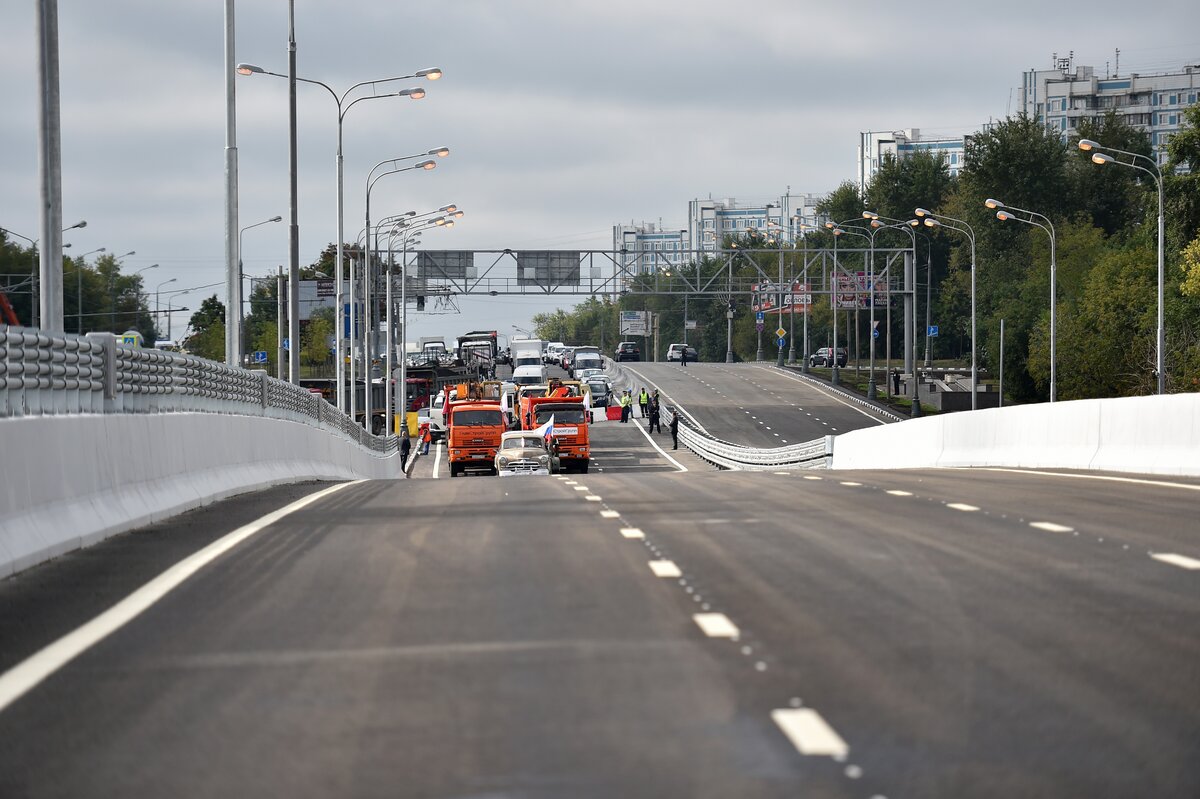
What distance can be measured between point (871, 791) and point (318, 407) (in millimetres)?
36313

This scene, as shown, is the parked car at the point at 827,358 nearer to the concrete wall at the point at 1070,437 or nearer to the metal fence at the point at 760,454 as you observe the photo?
the metal fence at the point at 760,454

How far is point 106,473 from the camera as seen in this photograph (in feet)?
50.6

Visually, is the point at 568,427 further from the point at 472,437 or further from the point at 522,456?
the point at 522,456

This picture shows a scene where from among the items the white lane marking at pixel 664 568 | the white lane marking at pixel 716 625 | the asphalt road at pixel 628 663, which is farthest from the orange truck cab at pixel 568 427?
the white lane marking at pixel 716 625

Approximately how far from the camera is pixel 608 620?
9352 mm

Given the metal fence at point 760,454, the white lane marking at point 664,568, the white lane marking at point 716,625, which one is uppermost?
the white lane marking at point 716,625

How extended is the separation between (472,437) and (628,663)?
52631mm

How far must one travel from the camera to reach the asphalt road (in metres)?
5.92

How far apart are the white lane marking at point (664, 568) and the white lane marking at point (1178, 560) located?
124 inches

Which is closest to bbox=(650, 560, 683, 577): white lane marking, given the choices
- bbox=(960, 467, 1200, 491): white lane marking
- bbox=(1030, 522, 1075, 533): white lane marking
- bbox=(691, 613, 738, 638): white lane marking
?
bbox=(691, 613, 738, 638): white lane marking

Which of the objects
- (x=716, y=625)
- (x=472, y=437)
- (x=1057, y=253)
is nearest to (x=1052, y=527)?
(x=716, y=625)

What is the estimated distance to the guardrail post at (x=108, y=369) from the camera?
735 inches

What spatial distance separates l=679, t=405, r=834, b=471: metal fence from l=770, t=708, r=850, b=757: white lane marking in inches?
1744

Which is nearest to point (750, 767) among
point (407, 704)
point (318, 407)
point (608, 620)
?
point (407, 704)
